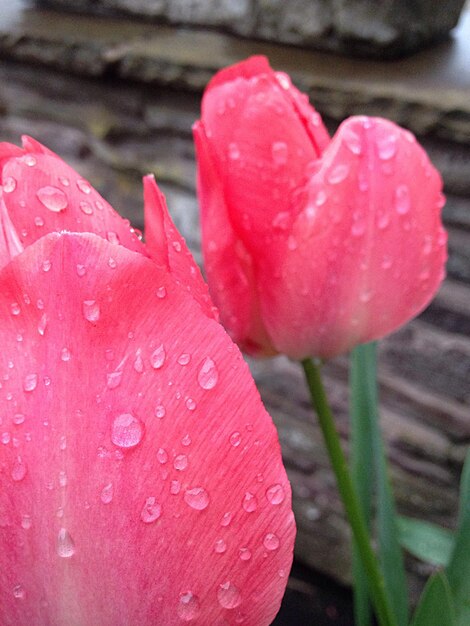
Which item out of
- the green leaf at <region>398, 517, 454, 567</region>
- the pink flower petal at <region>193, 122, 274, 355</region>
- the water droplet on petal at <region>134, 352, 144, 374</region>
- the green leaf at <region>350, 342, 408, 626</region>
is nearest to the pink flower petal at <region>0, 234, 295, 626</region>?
the water droplet on petal at <region>134, 352, 144, 374</region>

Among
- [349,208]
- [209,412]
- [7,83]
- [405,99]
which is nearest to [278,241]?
[349,208]

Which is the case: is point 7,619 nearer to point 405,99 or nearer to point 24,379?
point 24,379

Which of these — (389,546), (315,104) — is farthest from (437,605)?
(315,104)

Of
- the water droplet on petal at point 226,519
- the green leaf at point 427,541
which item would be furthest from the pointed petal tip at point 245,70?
the green leaf at point 427,541

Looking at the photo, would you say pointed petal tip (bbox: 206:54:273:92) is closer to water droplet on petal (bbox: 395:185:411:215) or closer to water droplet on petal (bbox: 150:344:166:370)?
water droplet on petal (bbox: 395:185:411:215)

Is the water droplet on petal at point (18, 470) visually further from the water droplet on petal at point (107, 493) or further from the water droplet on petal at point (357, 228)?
the water droplet on petal at point (357, 228)

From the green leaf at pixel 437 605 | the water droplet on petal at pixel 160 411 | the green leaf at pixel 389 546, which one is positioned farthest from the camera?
the green leaf at pixel 389 546
